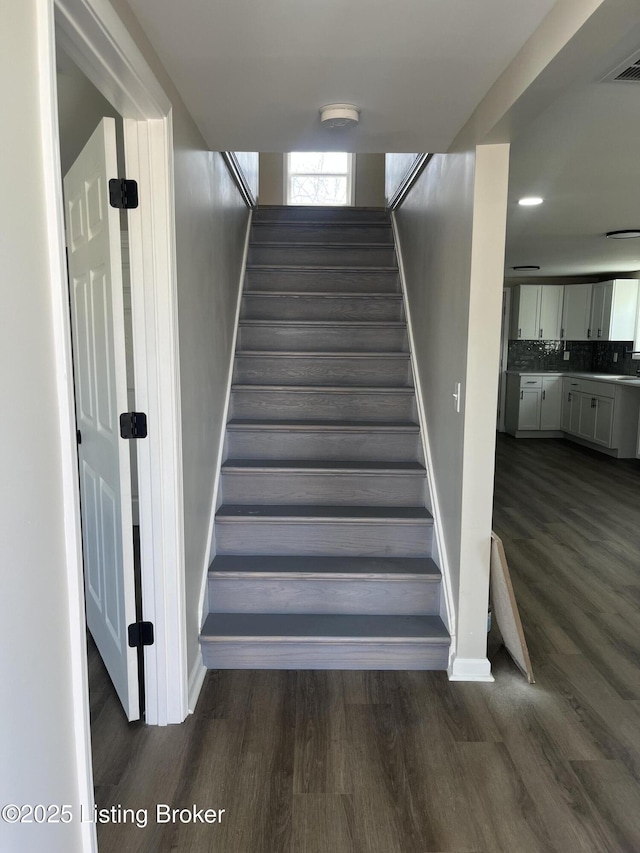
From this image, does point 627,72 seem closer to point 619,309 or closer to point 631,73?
point 631,73

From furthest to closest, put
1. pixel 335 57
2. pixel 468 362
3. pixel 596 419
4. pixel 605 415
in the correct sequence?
pixel 596 419
pixel 605 415
pixel 468 362
pixel 335 57

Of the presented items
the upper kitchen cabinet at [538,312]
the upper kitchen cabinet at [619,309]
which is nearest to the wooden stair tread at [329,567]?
the upper kitchen cabinet at [619,309]

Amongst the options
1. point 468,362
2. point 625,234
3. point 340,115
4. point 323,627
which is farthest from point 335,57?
point 625,234

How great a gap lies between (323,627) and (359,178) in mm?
5422

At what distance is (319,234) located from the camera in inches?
178

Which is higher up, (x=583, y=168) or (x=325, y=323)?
(x=583, y=168)

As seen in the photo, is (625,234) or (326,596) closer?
(326,596)

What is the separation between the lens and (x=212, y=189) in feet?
8.75

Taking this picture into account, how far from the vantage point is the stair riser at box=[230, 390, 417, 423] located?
3332mm

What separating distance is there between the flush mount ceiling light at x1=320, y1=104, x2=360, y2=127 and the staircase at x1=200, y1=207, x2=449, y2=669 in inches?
59.9

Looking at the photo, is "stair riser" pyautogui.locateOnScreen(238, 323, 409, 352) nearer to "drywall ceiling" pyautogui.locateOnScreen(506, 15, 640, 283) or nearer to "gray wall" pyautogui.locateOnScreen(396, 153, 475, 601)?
"gray wall" pyautogui.locateOnScreen(396, 153, 475, 601)

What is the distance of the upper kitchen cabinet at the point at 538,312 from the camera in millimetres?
7898

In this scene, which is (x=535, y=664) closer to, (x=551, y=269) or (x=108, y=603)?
(x=108, y=603)

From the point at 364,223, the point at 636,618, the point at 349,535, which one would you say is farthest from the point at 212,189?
the point at 636,618
